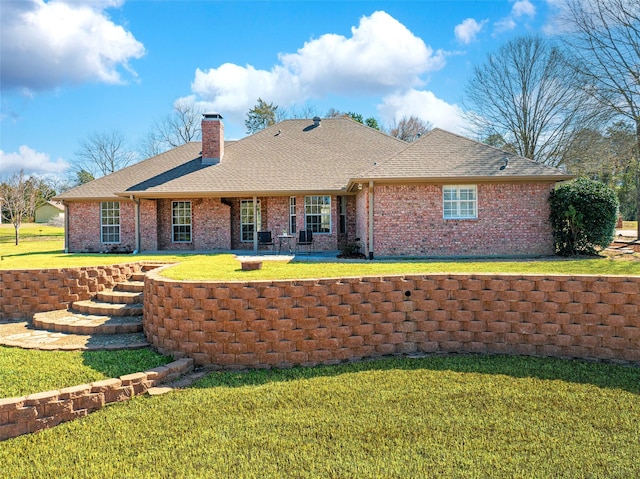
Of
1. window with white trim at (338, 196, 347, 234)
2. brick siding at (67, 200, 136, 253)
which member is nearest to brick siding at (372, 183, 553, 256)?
window with white trim at (338, 196, 347, 234)

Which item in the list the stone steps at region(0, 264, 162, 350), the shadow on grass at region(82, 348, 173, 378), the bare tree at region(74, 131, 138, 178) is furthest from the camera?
the bare tree at region(74, 131, 138, 178)

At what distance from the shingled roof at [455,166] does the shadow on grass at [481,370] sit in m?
7.98

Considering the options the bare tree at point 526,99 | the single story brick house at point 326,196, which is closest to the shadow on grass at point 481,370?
the single story brick house at point 326,196

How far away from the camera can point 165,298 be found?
5.44 metres

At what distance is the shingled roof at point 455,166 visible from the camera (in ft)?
41.0

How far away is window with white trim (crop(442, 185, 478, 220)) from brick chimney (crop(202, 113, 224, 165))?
10043mm

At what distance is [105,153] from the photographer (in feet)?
141

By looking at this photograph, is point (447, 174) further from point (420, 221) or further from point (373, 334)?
point (373, 334)

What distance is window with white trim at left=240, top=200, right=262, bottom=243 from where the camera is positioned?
16.5 metres

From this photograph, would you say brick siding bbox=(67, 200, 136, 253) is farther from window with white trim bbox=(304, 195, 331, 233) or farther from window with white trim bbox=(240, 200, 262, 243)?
window with white trim bbox=(304, 195, 331, 233)

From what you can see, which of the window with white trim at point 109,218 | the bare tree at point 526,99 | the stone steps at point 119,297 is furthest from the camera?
the bare tree at point 526,99

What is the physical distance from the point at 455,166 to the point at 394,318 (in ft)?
29.6

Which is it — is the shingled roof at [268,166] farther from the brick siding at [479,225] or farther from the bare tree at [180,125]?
the bare tree at [180,125]

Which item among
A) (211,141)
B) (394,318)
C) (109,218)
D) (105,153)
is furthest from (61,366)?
(105,153)
